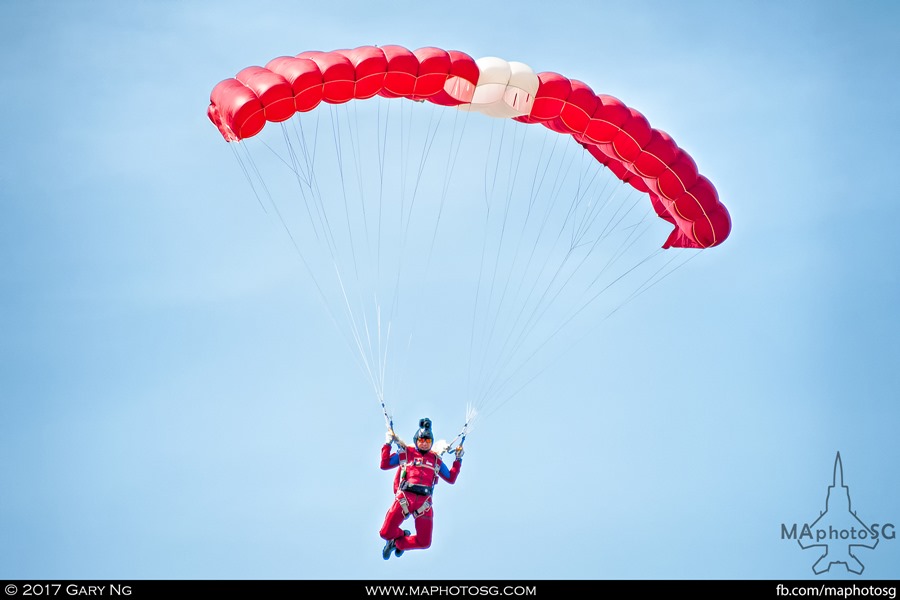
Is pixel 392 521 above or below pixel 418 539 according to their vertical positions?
above

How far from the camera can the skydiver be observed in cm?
1672

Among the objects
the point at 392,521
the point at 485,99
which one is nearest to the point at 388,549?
the point at 392,521

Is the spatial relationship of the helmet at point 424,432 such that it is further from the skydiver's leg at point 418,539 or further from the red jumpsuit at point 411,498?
the skydiver's leg at point 418,539

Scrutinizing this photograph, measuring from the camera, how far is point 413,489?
661 inches

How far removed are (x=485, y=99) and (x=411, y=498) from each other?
216 inches

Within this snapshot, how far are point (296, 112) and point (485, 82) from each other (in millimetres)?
2601

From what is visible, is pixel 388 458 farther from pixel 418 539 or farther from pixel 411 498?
pixel 418 539

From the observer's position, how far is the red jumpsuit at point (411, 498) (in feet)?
54.8

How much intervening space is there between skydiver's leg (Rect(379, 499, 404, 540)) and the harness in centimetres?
7

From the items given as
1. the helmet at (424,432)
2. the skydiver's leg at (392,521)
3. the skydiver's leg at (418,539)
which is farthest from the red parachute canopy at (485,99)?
the skydiver's leg at (418,539)

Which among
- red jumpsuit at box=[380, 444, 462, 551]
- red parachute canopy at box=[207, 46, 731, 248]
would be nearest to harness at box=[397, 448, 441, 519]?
red jumpsuit at box=[380, 444, 462, 551]

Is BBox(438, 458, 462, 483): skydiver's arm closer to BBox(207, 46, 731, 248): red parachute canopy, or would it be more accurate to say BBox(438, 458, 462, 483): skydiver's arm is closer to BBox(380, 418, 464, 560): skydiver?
BBox(380, 418, 464, 560): skydiver
